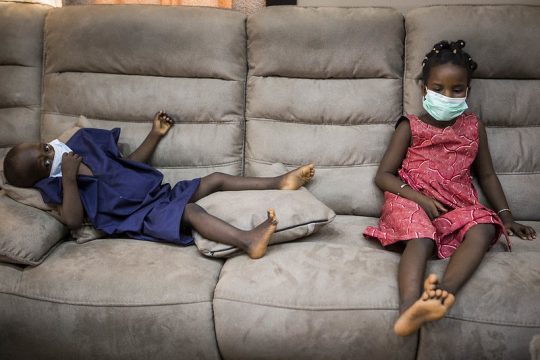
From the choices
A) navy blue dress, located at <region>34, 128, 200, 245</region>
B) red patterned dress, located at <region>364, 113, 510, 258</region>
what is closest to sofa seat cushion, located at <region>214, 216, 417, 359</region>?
red patterned dress, located at <region>364, 113, 510, 258</region>

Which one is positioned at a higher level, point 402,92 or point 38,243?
point 402,92

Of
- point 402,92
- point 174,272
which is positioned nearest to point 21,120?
point 174,272

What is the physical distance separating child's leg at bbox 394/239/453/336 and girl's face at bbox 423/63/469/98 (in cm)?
61

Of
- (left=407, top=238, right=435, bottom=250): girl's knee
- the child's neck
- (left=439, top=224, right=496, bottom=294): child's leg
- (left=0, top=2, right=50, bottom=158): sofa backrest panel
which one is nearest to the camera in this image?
(left=439, top=224, right=496, bottom=294): child's leg

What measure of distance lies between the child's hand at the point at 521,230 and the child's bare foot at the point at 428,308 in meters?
0.62

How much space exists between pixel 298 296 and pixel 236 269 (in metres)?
0.24

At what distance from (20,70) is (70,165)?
78 centimetres

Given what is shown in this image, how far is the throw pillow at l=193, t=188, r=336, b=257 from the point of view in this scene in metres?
1.59

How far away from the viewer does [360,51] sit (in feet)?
6.53

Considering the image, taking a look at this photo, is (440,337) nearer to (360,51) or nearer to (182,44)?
(360,51)

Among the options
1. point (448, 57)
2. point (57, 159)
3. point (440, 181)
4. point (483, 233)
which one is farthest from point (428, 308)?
point (57, 159)

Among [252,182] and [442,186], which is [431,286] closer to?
[442,186]

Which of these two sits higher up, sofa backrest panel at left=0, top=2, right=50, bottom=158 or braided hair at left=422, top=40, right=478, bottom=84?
braided hair at left=422, top=40, right=478, bottom=84

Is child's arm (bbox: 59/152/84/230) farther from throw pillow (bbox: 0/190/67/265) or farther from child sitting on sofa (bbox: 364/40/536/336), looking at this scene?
child sitting on sofa (bbox: 364/40/536/336)
